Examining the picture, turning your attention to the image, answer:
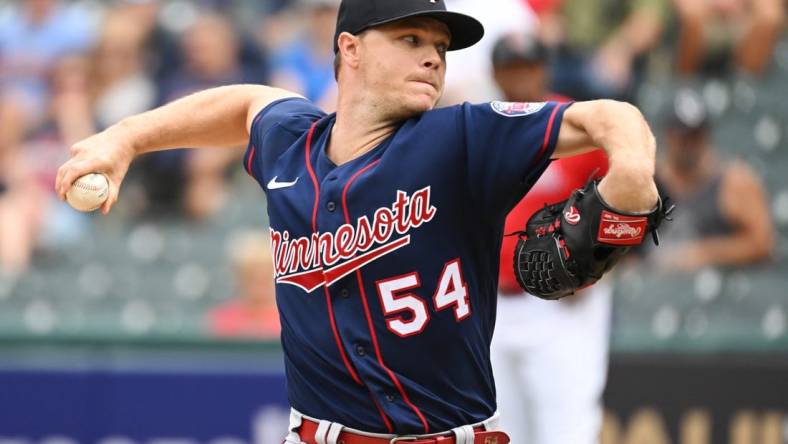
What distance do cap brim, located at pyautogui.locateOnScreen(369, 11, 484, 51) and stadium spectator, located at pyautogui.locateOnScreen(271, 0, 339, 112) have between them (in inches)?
173

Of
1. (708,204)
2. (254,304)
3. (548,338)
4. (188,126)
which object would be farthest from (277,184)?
(708,204)

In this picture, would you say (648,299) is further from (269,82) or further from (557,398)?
(269,82)

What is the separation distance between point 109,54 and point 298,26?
53.8 inches

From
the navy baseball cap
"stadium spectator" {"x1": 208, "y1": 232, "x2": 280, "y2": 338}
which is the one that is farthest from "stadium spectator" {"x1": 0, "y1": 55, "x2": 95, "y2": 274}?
the navy baseball cap

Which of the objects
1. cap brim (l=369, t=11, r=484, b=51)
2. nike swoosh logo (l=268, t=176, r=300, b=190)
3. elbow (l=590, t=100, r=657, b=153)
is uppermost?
cap brim (l=369, t=11, r=484, b=51)

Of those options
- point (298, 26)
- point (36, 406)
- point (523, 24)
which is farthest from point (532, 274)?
point (298, 26)

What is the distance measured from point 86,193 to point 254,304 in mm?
3603

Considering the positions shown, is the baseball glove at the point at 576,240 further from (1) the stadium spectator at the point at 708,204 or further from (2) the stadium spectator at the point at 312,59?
(2) the stadium spectator at the point at 312,59

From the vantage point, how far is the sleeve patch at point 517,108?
2.98 metres

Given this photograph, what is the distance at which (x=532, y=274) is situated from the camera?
9.76ft

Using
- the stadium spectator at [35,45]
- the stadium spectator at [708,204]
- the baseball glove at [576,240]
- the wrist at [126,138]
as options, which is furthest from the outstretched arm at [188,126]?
the stadium spectator at [35,45]

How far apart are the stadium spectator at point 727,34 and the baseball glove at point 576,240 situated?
16.6ft

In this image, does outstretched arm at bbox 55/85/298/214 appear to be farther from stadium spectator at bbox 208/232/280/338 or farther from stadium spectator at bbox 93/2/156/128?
stadium spectator at bbox 93/2/156/128

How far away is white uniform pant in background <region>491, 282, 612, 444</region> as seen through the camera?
17.0ft
